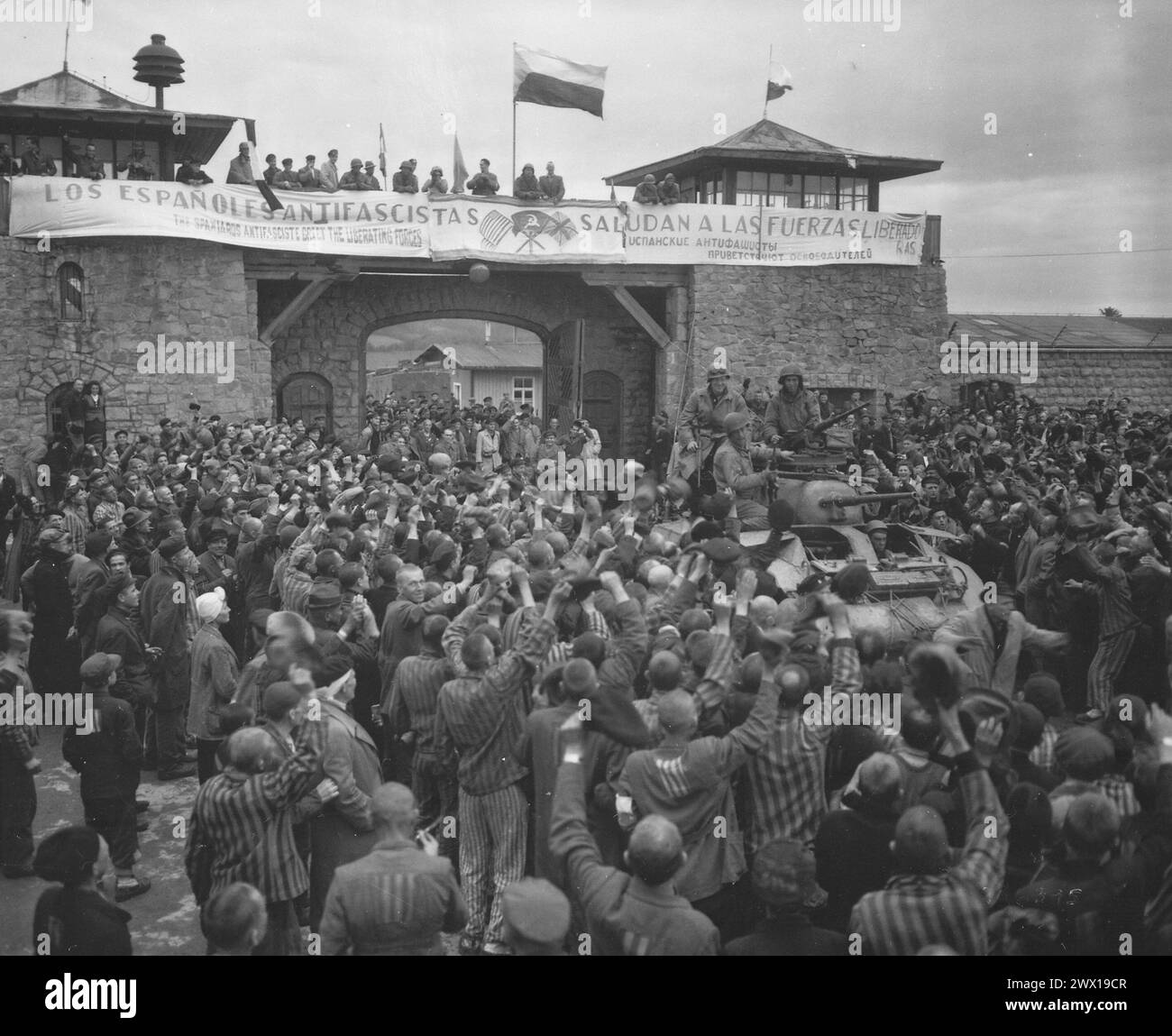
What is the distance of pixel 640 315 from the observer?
2383 centimetres

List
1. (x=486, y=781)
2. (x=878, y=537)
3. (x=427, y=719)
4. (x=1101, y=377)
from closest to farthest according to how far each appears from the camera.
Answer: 1. (x=486, y=781)
2. (x=427, y=719)
3. (x=878, y=537)
4. (x=1101, y=377)

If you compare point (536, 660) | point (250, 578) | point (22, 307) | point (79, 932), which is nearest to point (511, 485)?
point (250, 578)

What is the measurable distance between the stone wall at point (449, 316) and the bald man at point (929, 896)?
66.7 feet

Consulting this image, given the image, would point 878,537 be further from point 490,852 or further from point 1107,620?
point 490,852

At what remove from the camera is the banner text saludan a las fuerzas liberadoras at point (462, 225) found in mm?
19031

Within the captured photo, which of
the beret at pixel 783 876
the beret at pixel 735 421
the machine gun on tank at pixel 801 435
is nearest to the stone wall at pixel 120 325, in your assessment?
the beret at pixel 735 421

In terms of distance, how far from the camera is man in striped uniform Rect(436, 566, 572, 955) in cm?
634

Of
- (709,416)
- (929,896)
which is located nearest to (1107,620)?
(709,416)

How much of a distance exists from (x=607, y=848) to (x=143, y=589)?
5419 mm

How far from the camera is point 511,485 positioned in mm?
13555

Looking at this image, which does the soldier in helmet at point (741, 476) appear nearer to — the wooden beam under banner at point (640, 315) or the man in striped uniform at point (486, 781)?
the man in striped uniform at point (486, 781)

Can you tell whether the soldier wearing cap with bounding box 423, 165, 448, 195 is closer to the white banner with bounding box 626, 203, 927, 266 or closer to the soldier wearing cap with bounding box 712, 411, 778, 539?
the white banner with bounding box 626, 203, 927, 266

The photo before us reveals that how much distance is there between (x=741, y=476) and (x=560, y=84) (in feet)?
42.7

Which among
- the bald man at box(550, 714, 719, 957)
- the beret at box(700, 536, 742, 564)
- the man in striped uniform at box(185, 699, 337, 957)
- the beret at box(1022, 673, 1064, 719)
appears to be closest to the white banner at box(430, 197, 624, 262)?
the beret at box(700, 536, 742, 564)
